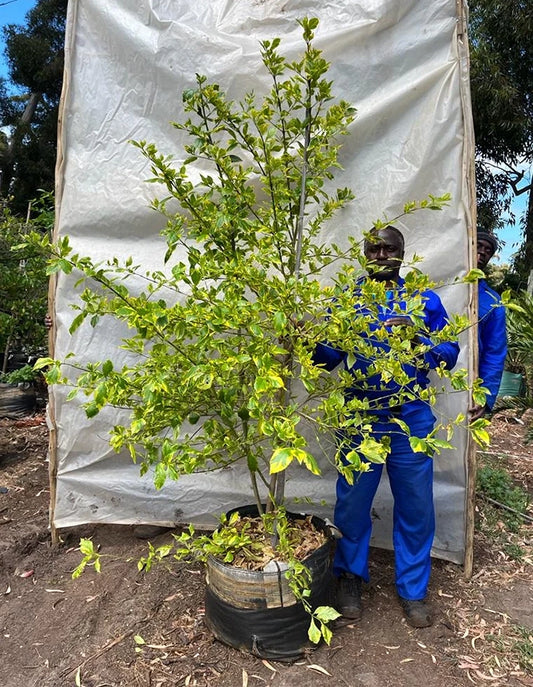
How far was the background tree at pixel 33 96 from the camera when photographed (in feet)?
48.4

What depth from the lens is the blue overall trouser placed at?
2277mm

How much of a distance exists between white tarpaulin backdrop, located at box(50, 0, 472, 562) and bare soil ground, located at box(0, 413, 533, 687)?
0.74ft

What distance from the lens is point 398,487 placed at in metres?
2.33

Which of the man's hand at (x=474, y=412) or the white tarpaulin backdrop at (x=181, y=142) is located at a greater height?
the white tarpaulin backdrop at (x=181, y=142)

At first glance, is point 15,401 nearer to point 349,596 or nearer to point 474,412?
point 349,596

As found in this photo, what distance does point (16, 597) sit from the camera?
2605 millimetres

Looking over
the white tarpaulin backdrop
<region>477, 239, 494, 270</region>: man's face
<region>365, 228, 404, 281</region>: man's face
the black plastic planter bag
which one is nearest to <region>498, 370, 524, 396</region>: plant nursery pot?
<region>477, 239, 494, 270</region>: man's face

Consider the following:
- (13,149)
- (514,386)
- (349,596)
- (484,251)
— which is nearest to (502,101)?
(514,386)

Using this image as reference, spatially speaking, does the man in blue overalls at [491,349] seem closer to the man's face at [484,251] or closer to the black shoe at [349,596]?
the man's face at [484,251]

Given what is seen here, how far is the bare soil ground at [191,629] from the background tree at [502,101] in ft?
29.6

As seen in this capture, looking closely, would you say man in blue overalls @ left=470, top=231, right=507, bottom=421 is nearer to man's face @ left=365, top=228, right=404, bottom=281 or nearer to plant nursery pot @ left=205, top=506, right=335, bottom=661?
man's face @ left=365, top=228, right=404, bottom=281

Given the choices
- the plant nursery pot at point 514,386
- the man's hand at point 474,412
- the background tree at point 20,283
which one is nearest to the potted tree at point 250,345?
the man's hand at point 474,412

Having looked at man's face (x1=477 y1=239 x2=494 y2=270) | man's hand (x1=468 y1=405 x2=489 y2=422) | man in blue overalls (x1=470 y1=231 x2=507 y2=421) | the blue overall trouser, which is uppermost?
man's face (x1=477 y1=239 x2=494 y2=270)

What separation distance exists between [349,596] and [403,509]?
0.49 meters
